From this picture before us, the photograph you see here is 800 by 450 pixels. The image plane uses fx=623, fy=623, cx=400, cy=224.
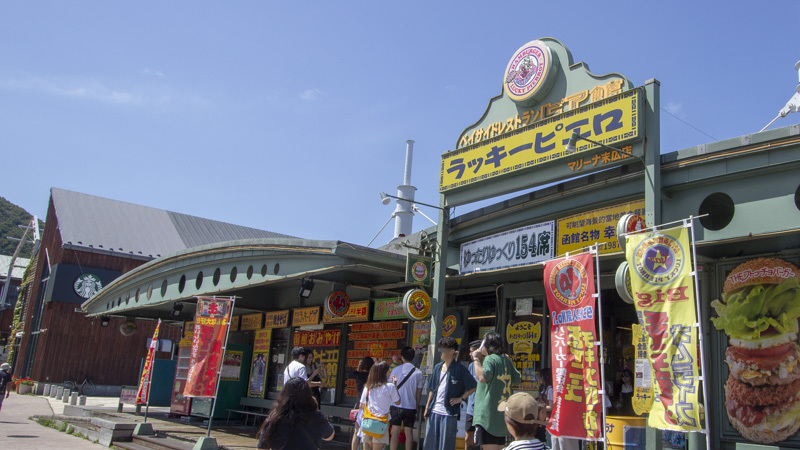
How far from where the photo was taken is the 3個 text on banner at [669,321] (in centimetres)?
621

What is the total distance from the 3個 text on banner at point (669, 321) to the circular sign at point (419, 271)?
4.58m

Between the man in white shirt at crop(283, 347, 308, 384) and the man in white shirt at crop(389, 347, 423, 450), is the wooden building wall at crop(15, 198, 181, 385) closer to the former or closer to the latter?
the man in white shirt at crop(283, 347, 308, 384)

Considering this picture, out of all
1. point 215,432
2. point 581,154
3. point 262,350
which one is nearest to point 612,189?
point 581,154

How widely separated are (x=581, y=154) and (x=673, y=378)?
359 cm

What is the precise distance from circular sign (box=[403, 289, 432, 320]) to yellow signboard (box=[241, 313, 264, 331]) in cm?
807

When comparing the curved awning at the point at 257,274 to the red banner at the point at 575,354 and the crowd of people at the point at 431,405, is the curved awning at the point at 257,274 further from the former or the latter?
the red banner at the point at 575,354

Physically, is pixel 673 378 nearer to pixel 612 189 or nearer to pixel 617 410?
pixel 612 189

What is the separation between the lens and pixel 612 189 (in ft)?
29.0

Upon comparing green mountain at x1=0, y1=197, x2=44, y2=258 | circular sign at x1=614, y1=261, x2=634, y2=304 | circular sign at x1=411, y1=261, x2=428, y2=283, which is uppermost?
green mountain at x1=0, y1=197, x2=44, y2=258

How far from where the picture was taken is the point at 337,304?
46.2 ft

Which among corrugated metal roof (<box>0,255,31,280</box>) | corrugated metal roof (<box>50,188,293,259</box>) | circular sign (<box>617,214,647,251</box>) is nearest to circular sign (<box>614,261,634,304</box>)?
circular sign (<box>617,214,647,251</box>)

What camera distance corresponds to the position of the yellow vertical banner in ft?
29.1

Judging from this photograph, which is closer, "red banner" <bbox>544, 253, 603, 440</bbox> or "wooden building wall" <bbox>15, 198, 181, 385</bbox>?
"red banner" <bbox>544, 253, 603, 440</bbox>

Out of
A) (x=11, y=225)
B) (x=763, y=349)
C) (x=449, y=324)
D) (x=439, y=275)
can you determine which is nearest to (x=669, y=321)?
(x=763, y=349)
